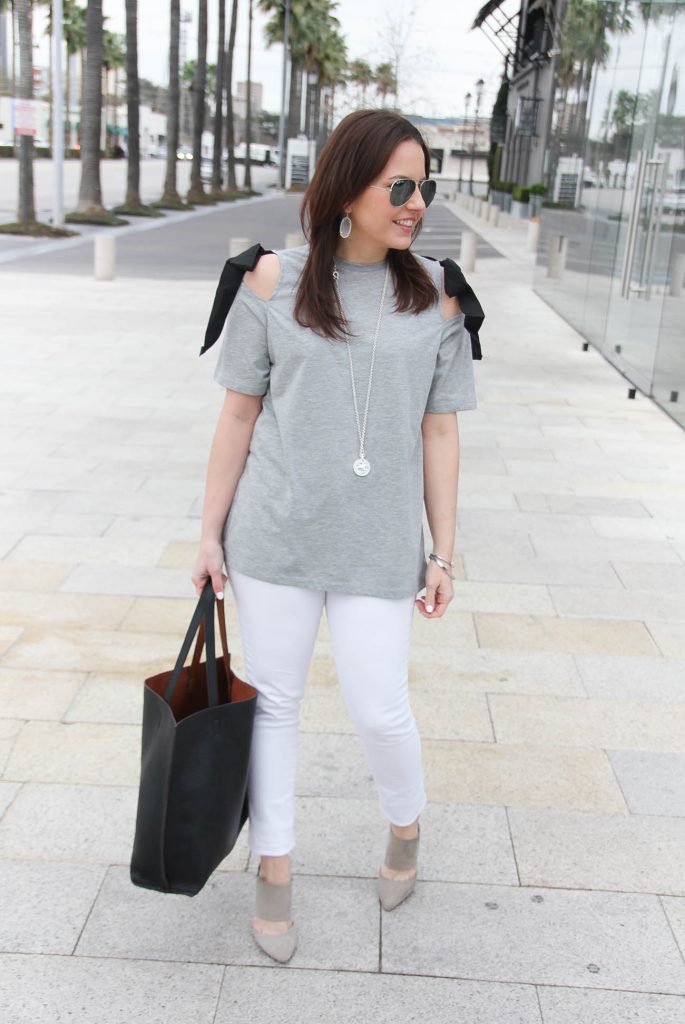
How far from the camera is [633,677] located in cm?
434

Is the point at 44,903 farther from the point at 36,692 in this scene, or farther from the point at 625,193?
the point at 625,193

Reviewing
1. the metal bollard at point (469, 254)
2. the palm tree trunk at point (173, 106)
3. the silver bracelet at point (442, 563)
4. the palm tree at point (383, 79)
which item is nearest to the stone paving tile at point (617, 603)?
the silver bracelet at point (442, 563)

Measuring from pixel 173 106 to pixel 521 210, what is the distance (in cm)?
1348

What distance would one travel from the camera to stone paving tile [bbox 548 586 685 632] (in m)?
4.98

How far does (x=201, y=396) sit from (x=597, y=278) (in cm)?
→ 554

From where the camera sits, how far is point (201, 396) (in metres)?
9.33

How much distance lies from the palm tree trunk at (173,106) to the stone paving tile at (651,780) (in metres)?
34.5

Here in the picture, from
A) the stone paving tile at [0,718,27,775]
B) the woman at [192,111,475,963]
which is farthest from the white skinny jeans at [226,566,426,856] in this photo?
the stone paving tile at [0,718,27,775]

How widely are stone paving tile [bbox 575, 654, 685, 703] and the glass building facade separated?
4779 millimetres

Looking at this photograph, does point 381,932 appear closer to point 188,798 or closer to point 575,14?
point 188,798

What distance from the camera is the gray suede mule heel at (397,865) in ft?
9.39

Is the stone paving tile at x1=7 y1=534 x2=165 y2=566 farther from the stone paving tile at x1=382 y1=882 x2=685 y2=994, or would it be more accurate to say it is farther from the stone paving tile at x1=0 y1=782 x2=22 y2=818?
the stone paving tile at x1=382 y1=882 x2=685 y2=994

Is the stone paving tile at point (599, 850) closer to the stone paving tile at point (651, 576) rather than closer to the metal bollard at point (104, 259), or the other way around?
the stone paving tile at point (651, 576)

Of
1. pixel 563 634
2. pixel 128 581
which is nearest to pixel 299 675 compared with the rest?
pixel 563 634
